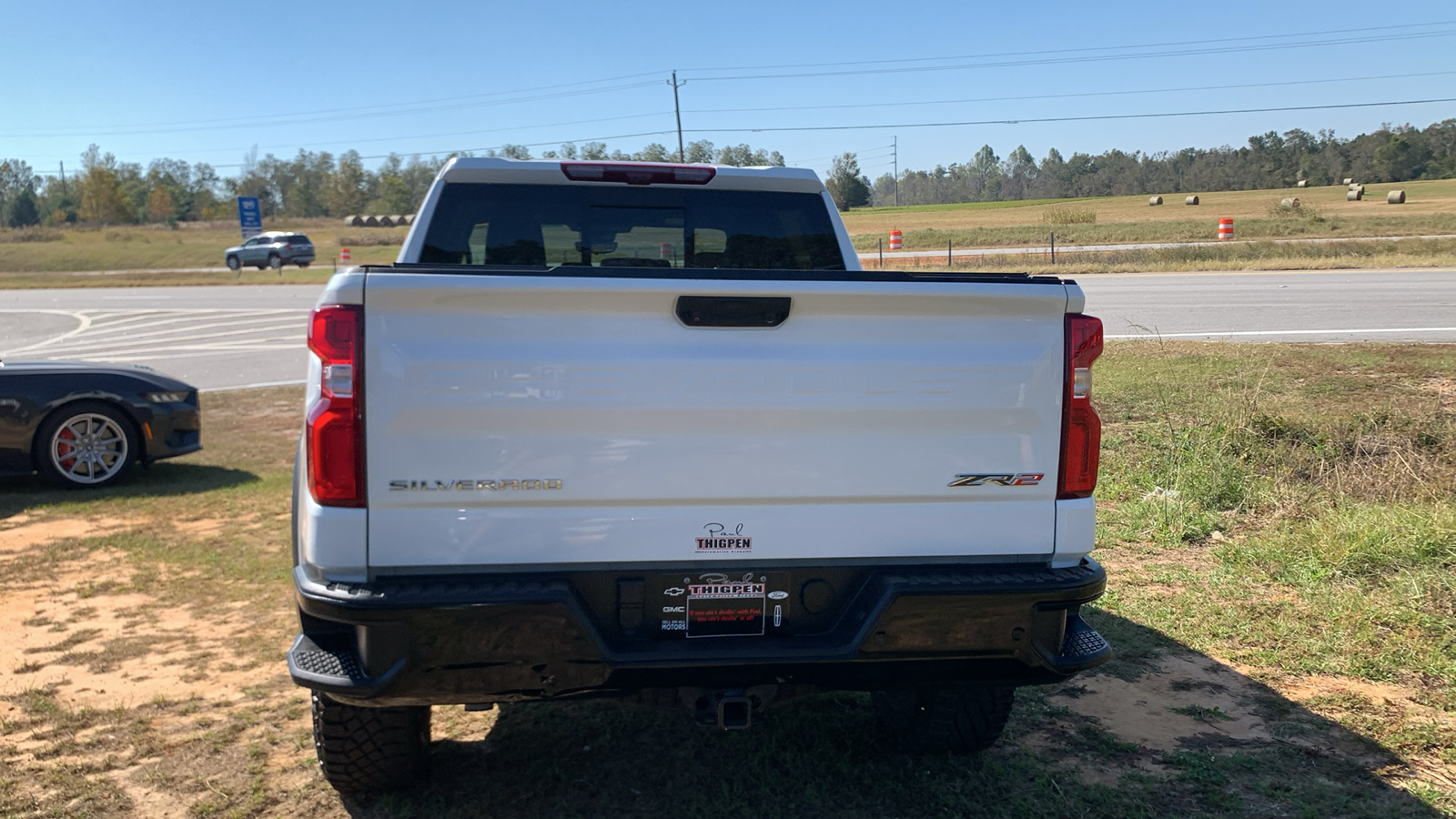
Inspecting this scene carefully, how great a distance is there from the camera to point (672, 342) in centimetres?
279

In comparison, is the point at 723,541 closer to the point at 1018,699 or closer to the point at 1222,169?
the point at 1018,699

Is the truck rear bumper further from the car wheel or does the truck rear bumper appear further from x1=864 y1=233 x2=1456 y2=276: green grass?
x1=864 y1=233 x2=1456 y2=276: green grass

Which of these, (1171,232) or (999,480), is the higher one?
(1171,232)

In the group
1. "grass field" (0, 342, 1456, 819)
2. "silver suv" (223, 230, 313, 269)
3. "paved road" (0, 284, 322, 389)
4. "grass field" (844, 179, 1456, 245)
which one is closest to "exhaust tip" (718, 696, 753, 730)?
"grass field" (0, 342, 1456, 819)

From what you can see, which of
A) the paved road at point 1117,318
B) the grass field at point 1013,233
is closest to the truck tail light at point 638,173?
the paved road at point 1117,318

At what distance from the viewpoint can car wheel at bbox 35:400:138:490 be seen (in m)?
8.16

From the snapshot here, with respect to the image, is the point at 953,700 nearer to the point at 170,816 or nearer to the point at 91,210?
the point at 170,816

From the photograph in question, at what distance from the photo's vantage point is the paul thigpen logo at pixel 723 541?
112 inches

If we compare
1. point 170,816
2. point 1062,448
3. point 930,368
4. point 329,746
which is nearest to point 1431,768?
point 1062,448

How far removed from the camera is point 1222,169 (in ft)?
287

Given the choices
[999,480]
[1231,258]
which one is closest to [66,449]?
[999,480]

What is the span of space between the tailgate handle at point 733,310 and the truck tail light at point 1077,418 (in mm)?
830

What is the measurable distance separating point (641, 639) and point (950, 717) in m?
1.38

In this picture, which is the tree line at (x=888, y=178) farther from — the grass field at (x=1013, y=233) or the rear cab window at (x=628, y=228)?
the rear cab window at (x=628, y=228)
